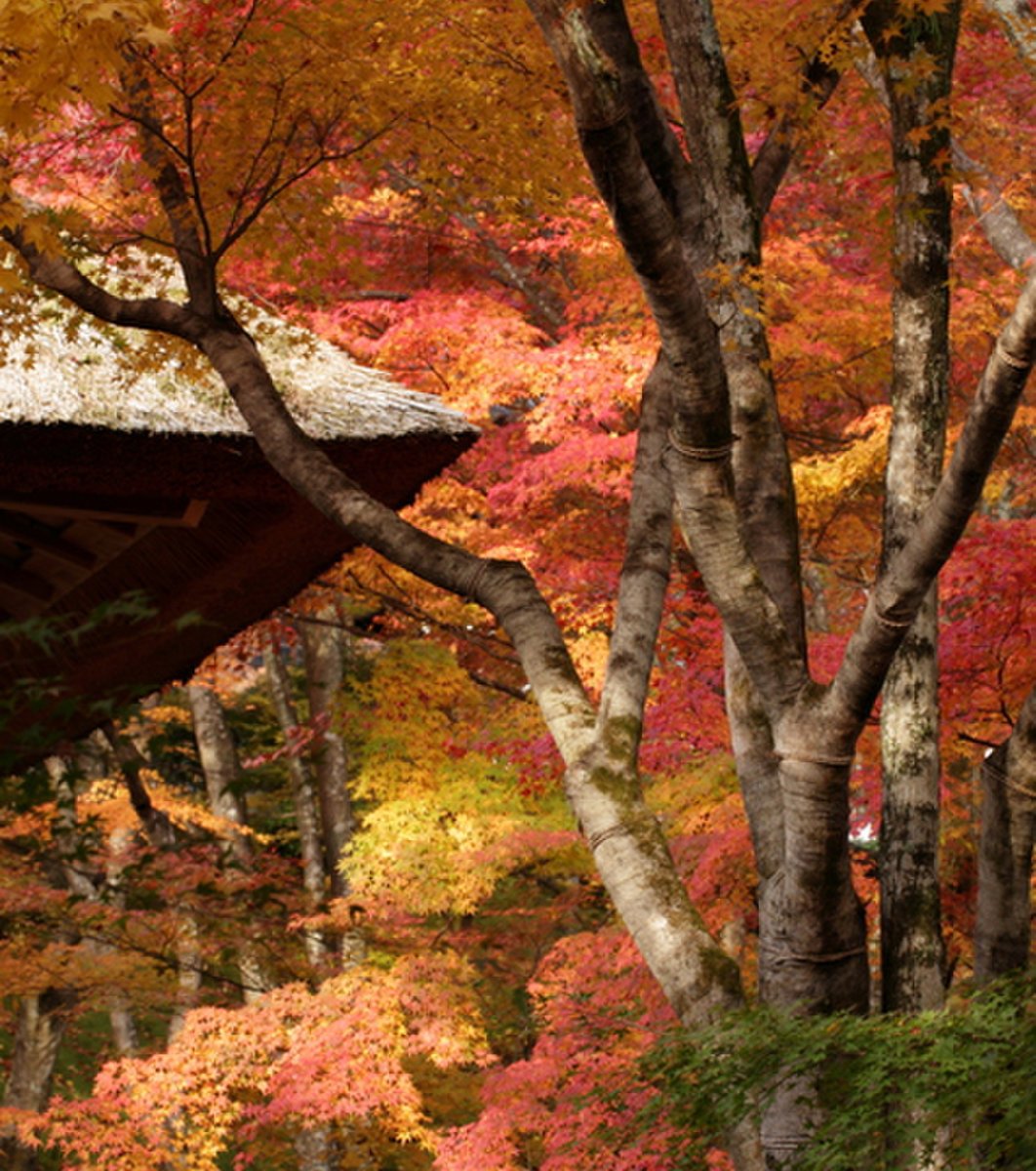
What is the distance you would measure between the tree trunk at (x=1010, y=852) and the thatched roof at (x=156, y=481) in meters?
2.74

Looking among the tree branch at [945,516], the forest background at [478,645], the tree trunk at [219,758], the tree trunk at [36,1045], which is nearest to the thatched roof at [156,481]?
the forest background at [478,645]

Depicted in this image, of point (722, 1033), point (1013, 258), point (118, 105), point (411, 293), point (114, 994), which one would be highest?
point (411, 293)

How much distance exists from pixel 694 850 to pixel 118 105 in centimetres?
544

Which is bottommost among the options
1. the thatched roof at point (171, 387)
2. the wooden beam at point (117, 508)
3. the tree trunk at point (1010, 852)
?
the tree trunk at point (1010, 852)

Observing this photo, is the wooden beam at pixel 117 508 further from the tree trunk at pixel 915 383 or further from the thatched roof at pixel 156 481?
the tree trunk at pixel 915 383

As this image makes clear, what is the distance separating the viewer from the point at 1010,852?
184 inches

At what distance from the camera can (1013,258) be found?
726cm

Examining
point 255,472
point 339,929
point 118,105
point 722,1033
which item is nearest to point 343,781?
point 339,929

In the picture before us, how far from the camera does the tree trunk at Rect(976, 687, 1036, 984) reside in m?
4.64

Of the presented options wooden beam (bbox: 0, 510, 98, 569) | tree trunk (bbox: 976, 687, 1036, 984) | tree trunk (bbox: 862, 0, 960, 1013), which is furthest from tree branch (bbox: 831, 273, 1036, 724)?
wooden beam (bbox: 0, 510, 98, 569)

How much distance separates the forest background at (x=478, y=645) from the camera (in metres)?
4.66

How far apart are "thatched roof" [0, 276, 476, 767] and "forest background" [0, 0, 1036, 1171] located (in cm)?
48

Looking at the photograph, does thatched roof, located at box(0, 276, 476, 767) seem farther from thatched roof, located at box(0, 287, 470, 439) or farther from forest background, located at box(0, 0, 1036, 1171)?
forest background, located at box(0, 0, 1036, 1171)

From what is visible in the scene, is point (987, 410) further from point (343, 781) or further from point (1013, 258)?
point (343, 781)
